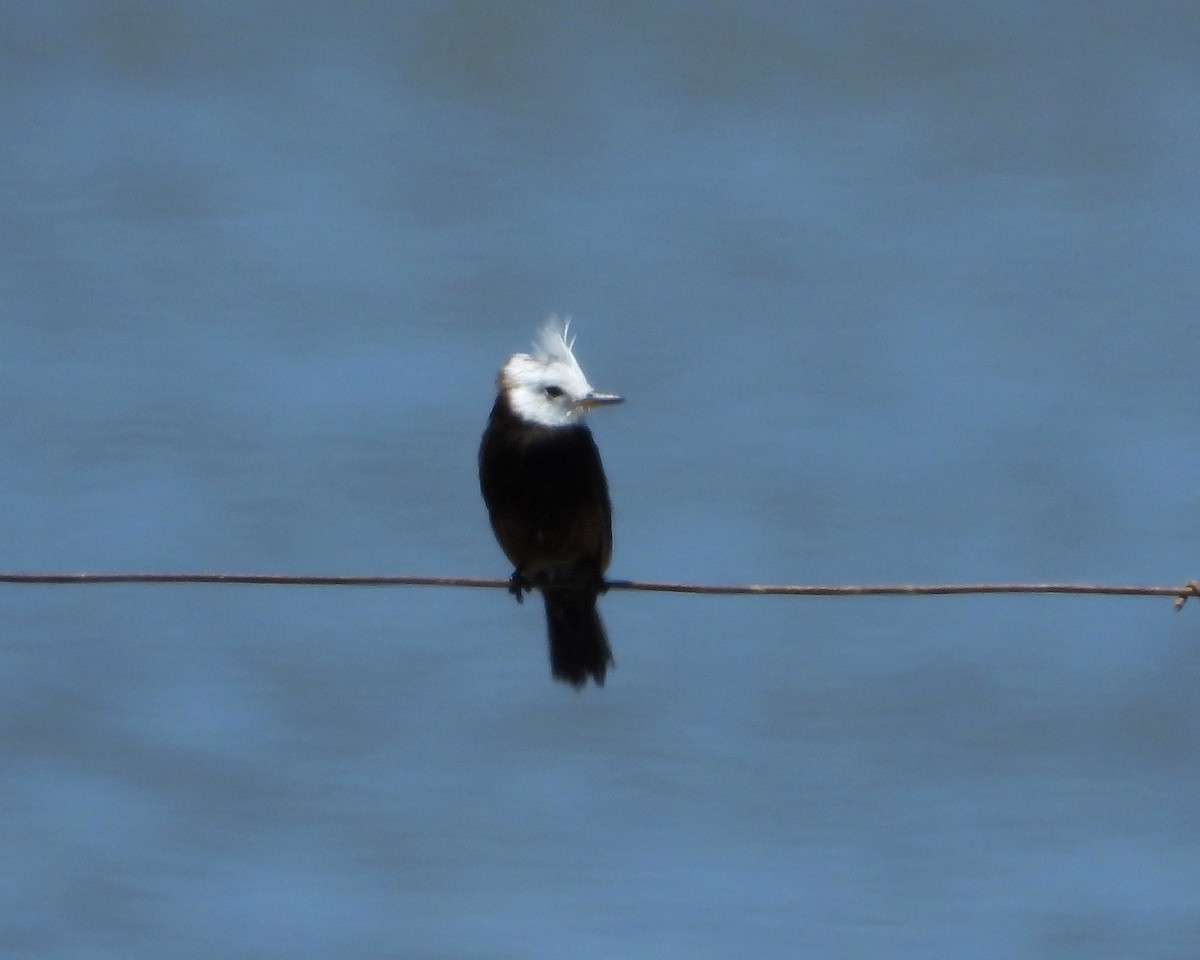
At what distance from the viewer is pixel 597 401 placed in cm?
618

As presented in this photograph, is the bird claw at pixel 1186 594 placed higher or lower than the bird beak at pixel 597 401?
lower

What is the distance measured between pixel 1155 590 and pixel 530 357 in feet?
9.05

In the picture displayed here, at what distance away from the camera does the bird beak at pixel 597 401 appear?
20.1ft

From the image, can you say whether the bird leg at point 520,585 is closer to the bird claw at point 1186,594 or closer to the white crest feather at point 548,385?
the white crest feather at point 548,385

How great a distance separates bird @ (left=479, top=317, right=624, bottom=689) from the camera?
6199 millimetres

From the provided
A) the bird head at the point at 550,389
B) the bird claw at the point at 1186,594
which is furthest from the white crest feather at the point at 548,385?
the bird claw at the point at 1186,594

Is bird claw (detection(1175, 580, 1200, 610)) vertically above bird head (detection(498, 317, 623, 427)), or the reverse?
bird head (detection(498, 317, 623, 427))

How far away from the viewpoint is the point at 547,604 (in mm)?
6488

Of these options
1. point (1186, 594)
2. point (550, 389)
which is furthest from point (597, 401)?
point (1186, 594)

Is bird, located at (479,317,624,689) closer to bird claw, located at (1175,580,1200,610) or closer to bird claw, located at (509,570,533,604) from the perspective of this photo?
bird claw, located at (509,570,533,604)

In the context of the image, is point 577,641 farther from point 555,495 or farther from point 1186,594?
point 1186,594

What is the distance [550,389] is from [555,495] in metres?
0.34

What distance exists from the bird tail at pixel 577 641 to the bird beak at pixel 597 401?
1.99ft

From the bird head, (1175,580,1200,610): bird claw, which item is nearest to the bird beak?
the bird head
